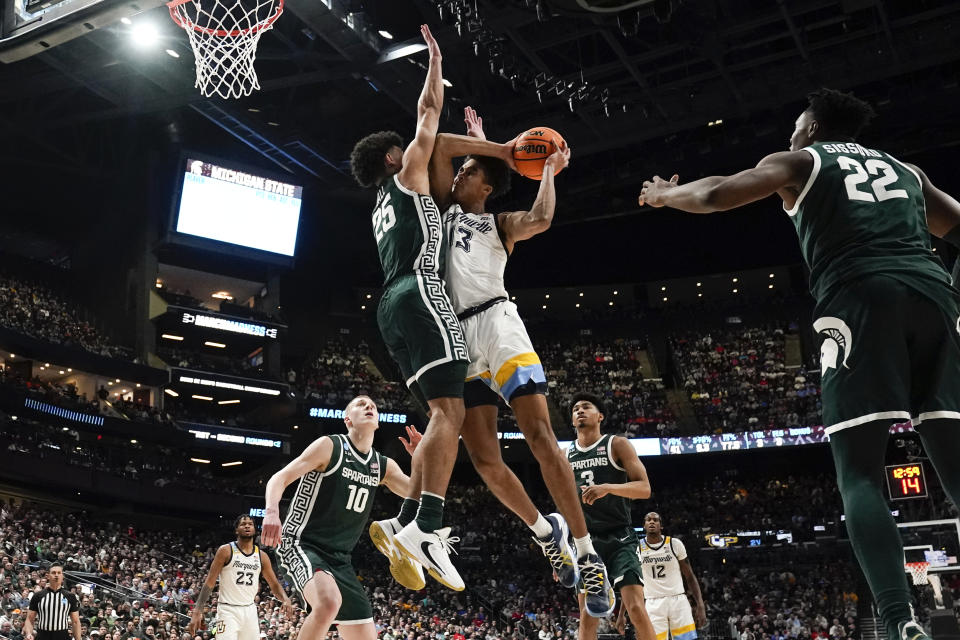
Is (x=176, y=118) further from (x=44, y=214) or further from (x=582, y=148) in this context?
(x=582, y=148)

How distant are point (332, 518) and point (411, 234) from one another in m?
2.84

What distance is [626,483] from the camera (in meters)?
7.84

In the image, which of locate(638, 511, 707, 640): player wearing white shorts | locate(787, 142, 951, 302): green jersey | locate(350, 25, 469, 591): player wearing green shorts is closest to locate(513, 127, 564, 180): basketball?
locate(350, 25, 469, 591): player wearing green shorts

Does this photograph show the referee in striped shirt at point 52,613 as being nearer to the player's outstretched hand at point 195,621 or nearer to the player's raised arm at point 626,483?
the player's outstretched hand at point 195,621

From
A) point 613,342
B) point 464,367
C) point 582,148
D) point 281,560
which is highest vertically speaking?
point 582,148

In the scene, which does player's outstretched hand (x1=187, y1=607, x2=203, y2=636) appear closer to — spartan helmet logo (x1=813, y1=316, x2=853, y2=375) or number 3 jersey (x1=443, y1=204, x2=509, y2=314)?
number 3 jersey (x1=443, y1=204, x2=509, y2=314)

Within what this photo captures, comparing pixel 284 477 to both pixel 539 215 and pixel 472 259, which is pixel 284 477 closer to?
pixel 472 259

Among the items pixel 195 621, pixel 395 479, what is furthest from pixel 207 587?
pixel 395 479

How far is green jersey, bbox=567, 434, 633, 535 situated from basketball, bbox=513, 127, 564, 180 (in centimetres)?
320

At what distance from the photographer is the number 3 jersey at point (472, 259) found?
5.61 meters

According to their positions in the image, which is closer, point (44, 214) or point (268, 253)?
point (268, 253)

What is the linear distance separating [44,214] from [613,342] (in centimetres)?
2672

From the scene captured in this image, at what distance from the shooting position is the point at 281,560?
7039 millimetres

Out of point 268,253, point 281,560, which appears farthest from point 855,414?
point 268,253
